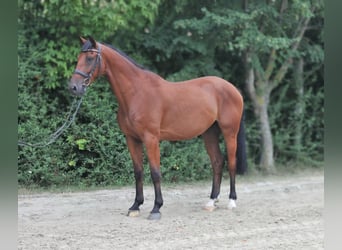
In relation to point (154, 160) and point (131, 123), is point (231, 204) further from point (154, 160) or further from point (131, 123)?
point (131, 123)

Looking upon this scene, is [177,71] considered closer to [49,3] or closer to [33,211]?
[49,3]

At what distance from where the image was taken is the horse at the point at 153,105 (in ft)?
15.0

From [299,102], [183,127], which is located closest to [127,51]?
[183,127]

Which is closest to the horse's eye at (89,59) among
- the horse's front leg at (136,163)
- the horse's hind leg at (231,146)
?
the horse's front leg at (136,163)

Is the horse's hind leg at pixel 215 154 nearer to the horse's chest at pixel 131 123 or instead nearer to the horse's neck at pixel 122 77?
the horse's chest at pixel 131 123

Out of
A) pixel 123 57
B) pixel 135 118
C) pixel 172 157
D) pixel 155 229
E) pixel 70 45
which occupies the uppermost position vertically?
pixel 70 45

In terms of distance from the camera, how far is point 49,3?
693 centimetres

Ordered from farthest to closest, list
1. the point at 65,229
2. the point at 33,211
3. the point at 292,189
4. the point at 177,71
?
the point at 177,71, the point at 292,189, the point at 33,211, the point at 65,229

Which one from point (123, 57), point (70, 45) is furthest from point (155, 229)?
point (70, 45)

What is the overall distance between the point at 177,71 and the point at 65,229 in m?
4.75

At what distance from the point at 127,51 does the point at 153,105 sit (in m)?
3.40

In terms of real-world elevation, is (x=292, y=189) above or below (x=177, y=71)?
below

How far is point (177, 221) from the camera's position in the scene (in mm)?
4816

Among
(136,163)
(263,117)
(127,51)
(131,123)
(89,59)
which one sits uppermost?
(127,51)
